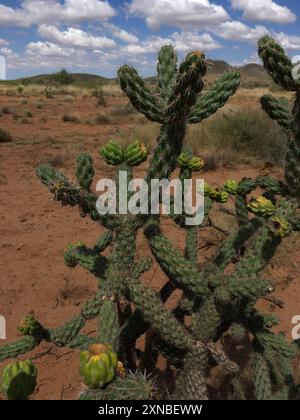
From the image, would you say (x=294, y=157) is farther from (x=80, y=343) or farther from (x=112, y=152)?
(x=80, y=343)

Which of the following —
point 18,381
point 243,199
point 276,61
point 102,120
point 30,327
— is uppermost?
point 102,120

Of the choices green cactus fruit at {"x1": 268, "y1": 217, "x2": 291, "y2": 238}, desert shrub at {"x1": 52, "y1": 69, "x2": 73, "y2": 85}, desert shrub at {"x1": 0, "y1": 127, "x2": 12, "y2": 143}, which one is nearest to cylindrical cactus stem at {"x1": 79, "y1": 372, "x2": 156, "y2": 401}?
green cactus fruit at {"x1": 268, "y1": 217, "x2": 291, "y2": 238}

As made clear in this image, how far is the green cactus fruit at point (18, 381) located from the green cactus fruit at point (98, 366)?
203mm

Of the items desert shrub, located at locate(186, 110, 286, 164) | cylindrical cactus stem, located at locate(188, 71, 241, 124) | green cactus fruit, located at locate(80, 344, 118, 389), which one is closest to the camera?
green cactus fruit, located at locate(80, 344, 118, 389)

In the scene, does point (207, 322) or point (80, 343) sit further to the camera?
point (80, 343)

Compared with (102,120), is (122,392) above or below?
below

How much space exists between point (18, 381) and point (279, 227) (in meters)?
1.35

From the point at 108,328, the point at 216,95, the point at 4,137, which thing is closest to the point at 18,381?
the point at 108,328

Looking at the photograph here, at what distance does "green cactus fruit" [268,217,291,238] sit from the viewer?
6.48 feet

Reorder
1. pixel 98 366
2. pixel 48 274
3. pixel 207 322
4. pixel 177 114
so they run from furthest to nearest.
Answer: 1. pixel 48 274
2. pixel 207 322
3. pixel 177 114
4. pixel 98 366

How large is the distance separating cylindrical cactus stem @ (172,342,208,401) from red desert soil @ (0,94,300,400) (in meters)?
1.20

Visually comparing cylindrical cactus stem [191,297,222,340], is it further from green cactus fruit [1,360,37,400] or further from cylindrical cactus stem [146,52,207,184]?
green cactus fruit [1,360,37,400]

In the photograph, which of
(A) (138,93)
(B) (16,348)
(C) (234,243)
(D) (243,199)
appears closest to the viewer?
(A) (138,93)

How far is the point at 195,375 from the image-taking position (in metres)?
2.19
